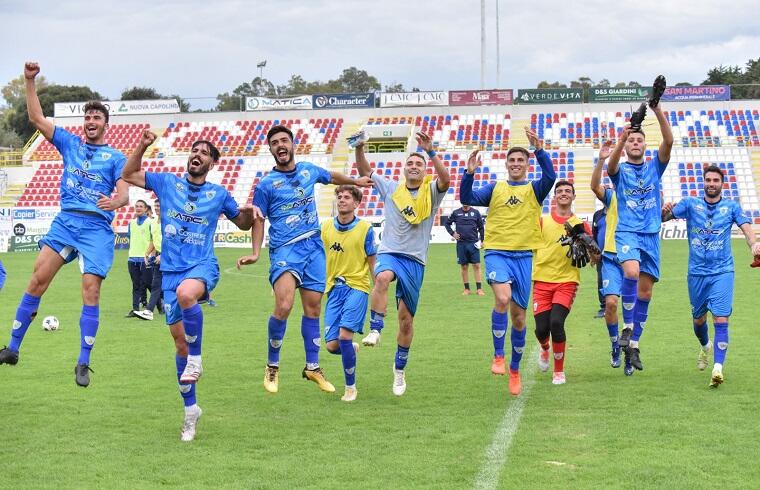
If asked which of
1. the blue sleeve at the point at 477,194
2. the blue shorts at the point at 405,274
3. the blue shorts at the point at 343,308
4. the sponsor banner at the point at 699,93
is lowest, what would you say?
the blue shorts at the point at 343,308

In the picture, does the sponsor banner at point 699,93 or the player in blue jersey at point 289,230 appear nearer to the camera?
the player in blue jersey at point 289,230

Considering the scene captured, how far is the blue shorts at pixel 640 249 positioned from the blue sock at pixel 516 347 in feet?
4.59

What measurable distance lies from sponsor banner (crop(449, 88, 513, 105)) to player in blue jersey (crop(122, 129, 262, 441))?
48.0 metres

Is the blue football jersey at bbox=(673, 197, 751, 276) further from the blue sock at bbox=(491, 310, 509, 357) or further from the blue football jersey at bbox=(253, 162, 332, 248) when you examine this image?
the blue football jersey at bbox=(253, 162, 332, 248)

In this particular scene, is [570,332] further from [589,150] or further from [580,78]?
[580,78]

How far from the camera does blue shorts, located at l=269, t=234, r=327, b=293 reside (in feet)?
30.1

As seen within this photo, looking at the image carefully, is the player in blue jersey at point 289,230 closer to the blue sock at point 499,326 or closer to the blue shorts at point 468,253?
the blue sock at point 499,326

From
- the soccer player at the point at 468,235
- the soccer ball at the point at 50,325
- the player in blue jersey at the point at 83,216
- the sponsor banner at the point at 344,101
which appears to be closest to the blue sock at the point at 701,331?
the player in blue jersey at the point at 83,216

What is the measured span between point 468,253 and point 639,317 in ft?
34.3

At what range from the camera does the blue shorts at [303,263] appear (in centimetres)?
917

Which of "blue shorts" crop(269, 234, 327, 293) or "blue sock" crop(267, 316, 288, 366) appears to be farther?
"blue sock" crop(267, 316, 288, 366)

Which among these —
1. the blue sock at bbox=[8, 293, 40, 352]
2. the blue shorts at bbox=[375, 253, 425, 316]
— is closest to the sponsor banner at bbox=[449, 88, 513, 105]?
the blue shorts at bbox=[375, 253, 425, 316]

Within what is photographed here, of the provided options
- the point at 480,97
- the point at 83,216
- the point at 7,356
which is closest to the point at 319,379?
the point at 83,216

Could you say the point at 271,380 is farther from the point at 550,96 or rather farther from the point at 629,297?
the point at 550,96
